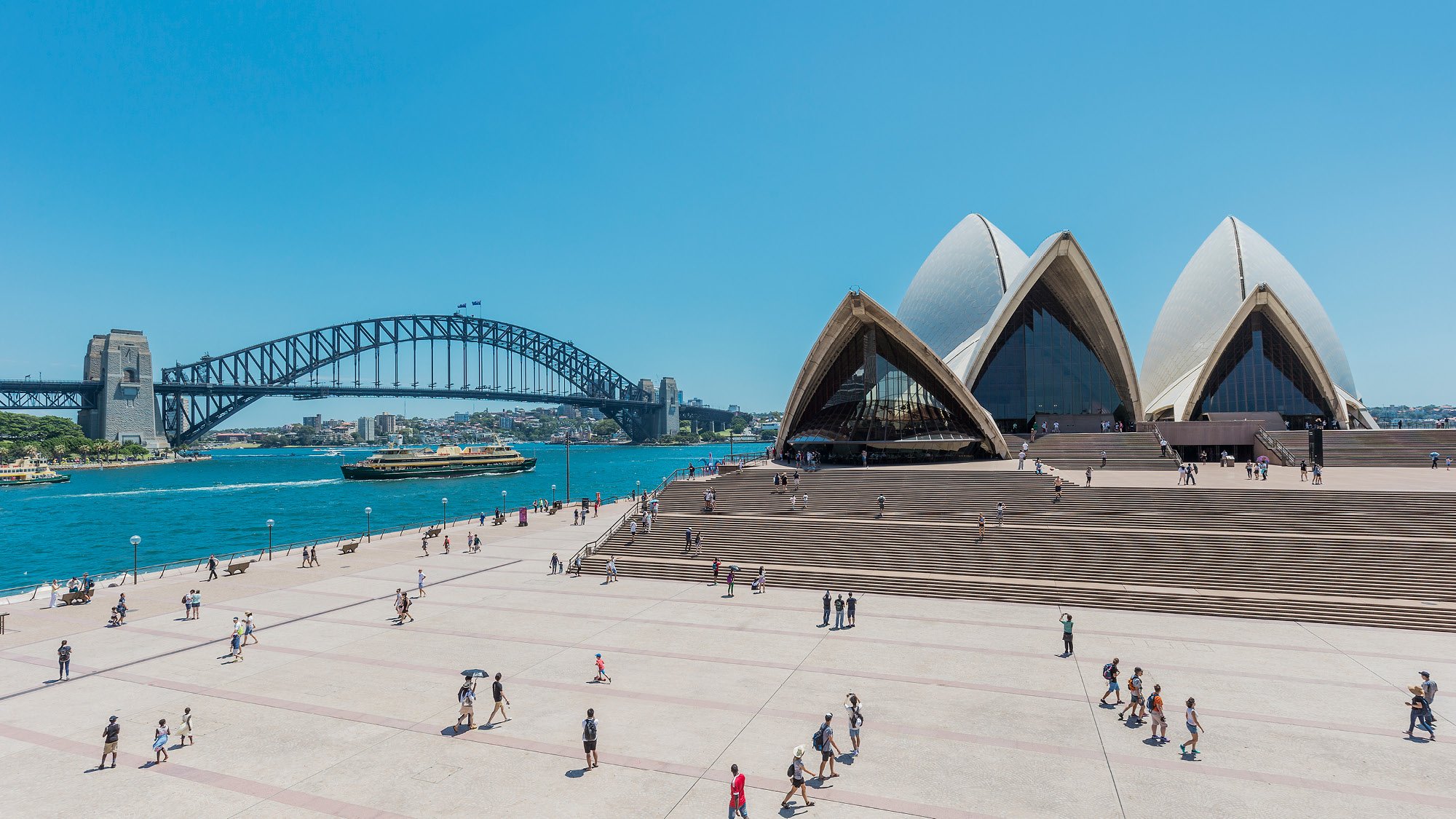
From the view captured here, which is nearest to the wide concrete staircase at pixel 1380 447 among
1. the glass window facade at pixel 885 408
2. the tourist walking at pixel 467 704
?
the glass window facade at pixel 885 408

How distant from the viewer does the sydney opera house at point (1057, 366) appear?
3747cm

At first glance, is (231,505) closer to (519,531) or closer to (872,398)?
(519,531)

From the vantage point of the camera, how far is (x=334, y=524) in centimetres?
4731

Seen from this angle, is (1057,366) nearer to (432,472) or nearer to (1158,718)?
(1158,718)

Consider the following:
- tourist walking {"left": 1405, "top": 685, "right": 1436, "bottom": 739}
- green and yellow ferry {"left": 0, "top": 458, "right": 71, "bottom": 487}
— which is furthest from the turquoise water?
tourist walking {"left": 1405, "top": 685, "right": 1436, "bottom": 739}

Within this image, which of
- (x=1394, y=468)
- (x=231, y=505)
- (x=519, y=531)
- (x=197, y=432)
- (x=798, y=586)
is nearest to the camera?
(x=798, y=586)

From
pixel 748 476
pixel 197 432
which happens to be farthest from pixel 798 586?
pixel 197 432

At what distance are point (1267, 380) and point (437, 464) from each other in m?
86.7

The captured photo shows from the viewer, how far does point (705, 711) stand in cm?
1138

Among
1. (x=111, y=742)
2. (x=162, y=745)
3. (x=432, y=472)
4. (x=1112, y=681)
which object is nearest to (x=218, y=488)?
(x=432, y=472)

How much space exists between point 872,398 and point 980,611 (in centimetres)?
2234

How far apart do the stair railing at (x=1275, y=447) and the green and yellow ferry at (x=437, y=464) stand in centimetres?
8560

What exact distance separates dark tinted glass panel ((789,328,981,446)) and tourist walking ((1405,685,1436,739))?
2637 centimetres

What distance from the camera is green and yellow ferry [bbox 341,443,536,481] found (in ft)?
286
